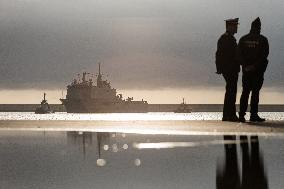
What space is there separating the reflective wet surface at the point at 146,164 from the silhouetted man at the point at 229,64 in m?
4.06

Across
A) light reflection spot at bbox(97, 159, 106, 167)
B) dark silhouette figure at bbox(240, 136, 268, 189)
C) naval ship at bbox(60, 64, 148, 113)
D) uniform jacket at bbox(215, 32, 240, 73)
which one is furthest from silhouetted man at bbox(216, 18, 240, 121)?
naval ship at bbox(60, 64, 148, 113)

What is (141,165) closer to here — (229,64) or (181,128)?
(181,128)

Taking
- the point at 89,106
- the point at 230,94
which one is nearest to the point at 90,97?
the point at 89,106

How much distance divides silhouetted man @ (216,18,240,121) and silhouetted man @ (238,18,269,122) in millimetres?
408

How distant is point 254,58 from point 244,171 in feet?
29.1

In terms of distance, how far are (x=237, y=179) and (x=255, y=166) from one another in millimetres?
1309

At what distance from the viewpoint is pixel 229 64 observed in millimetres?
15609

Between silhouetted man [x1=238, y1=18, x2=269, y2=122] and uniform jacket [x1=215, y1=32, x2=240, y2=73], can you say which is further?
uniform jacket [x1=215, y1=32, x2=240, y2=73]

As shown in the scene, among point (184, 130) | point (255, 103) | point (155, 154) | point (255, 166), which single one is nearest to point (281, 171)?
point (255, 166)

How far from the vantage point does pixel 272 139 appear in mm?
11875

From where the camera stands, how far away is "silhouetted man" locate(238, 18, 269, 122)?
49.7ft

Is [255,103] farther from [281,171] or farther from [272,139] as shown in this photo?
[281,171]

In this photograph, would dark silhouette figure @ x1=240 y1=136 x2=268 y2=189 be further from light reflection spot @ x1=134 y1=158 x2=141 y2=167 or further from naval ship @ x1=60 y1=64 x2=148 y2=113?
naval ship @ x1=60 y1=64 x2=148 y2=113

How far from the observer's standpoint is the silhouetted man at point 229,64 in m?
15.6
